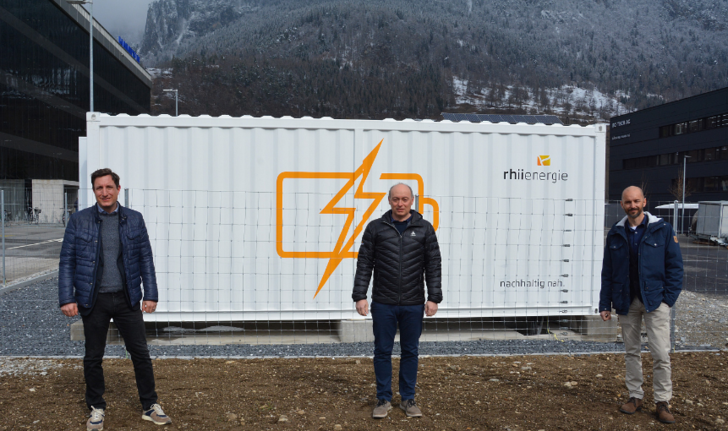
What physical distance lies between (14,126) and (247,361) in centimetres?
3674

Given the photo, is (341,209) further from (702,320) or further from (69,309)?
(702,320)

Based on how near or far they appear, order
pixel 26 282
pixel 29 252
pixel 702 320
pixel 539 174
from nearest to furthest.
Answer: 1. pixel 539 174
2. pixel 702 320
3. pixel 26 282
4. pixel 29 252

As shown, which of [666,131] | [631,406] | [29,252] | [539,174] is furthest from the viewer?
[666,131]

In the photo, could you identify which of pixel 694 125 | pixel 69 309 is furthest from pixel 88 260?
pixel 694 125

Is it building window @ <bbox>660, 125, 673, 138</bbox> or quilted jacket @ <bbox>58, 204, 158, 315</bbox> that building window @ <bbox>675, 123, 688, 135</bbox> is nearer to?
building window @ <bbox>660, 125, 673, 138</bbox>

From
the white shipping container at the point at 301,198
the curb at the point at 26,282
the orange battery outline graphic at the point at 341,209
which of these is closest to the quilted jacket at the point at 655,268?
the white shipping container at the point at 301,198

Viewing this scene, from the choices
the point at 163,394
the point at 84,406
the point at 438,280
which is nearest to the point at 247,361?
the point at 163,394

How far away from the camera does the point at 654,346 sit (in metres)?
4.00

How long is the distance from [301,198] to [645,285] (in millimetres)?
3784

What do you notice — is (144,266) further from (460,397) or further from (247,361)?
(460,397)

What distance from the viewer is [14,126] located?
33781 millimetres

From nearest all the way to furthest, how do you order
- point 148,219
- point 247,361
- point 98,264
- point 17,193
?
point 98,264
point 247,361
point 148,219
point 17,193

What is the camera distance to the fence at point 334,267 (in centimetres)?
612

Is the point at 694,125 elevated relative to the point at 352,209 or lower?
elevated
